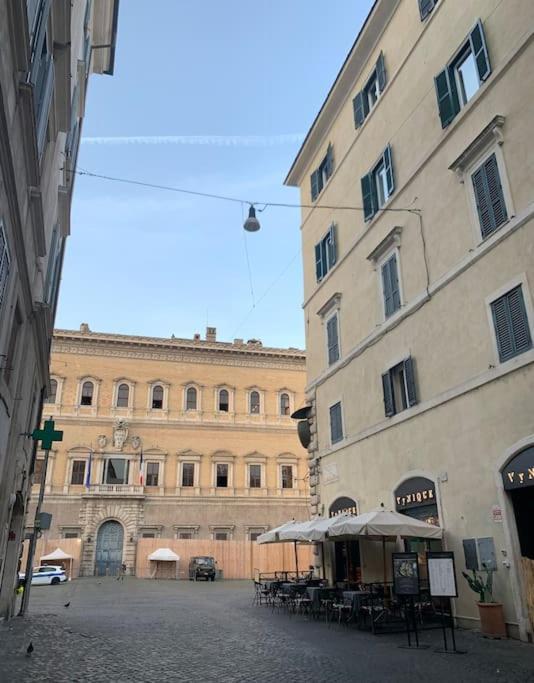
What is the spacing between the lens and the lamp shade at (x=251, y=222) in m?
15.4

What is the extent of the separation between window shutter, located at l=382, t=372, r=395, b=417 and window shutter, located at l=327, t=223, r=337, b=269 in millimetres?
5966

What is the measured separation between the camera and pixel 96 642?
11438 mm

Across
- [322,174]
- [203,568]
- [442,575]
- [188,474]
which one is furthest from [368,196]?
[188,474]

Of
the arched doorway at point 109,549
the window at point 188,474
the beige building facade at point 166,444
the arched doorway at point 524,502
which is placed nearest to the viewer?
the arched doorway at point 524,502

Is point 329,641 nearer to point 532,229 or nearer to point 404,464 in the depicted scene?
point 404,464

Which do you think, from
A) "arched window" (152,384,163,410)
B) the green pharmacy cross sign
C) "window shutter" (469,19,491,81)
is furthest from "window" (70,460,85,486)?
"window shutter" (469,19,491,81)

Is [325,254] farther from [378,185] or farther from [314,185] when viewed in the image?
[378,185]

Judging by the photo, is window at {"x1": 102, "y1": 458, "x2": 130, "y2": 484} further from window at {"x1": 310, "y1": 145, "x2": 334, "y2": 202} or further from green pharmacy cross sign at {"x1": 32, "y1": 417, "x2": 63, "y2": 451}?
green pharmacy cross sign at {"x1": 32, "y1": 417, "x2": 63, "y2": 451}

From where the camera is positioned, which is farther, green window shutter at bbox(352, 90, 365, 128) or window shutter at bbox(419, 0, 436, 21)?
green window shutter at bbox(352, 90, 365, 128)

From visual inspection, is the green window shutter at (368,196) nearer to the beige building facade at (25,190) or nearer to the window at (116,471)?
the beige building facade at (25,190)

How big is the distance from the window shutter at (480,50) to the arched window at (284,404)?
36.7 m

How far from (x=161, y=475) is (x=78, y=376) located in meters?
9.75

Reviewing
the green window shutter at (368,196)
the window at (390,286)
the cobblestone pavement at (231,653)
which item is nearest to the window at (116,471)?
the cobblestone pavement at (231,653)

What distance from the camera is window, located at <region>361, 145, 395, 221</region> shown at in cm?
1730
